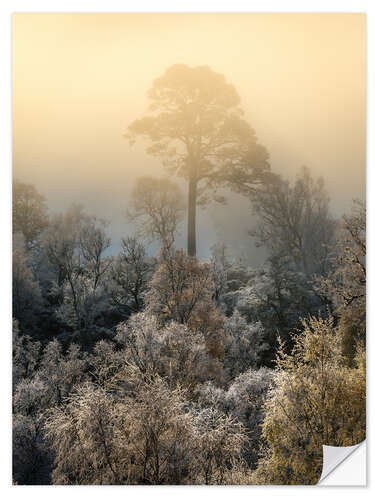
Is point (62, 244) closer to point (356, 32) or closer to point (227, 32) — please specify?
point (227, 32)

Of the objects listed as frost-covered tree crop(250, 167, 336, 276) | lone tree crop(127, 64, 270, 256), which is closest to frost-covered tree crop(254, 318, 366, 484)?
frost-covered tree crop(250, 167, 336, 276)

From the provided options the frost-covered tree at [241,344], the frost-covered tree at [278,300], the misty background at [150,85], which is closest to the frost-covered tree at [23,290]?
the misty background at [150,85]

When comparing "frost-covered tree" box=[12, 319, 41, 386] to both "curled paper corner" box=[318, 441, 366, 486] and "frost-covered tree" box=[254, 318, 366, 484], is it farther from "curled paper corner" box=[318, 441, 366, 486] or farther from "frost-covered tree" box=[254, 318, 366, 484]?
"curled paper corner" box=[318, 441, 366, 486]

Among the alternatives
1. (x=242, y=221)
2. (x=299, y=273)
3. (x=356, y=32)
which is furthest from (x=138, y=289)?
(x=356, y=32)

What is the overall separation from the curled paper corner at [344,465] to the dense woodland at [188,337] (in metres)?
0.13

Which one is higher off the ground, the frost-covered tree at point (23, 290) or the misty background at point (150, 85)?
the misty background at point (150, 85)

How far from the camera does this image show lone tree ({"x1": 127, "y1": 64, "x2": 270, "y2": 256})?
6.96 m

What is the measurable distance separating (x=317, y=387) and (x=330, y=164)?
11.5 feet

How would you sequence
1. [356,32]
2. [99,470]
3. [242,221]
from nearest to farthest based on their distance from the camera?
[99,470]
[356,32]
[242,221]

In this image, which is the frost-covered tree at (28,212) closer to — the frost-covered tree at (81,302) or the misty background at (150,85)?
the misty background at (150,85)

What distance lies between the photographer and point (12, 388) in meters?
6.33

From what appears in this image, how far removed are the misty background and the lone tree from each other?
0.15 m

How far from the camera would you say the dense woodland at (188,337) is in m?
6.11
